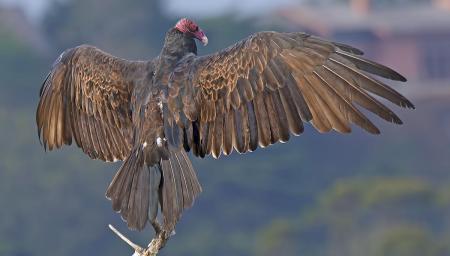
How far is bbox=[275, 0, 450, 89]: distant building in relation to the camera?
205 ft

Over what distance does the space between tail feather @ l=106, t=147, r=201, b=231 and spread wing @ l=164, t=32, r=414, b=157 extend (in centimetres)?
21

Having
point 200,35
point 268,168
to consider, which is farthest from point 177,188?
point 268,168

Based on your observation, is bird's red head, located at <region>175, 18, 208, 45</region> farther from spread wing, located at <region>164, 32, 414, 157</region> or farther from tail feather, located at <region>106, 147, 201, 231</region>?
tail feather, located at <region>106, 147, 201, 231</region>

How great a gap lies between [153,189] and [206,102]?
66 cm

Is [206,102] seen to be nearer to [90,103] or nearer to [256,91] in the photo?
[256,91]

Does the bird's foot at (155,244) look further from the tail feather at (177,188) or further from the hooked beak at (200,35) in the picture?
the hooked beak at (200,35)

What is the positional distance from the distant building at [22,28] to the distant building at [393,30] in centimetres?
826

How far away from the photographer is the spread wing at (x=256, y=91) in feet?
30.5

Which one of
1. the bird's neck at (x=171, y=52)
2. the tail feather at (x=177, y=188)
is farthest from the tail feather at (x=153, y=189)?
the bird's neck at (x=171, y=52)

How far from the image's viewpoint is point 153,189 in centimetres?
897

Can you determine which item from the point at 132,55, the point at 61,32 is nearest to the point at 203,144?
the point at 132,55

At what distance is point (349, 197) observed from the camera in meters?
47.7

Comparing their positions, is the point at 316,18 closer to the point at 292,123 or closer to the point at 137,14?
the point at 137,14

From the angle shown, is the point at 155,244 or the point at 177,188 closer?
the point at 155,244
